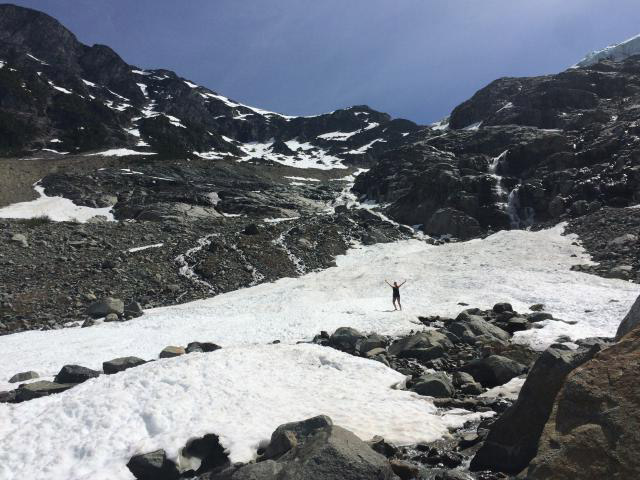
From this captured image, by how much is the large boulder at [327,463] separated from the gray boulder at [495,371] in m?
6.74

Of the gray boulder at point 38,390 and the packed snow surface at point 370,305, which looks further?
the packed snow surface at point 370,305

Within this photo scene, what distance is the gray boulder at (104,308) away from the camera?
25438 millimetres

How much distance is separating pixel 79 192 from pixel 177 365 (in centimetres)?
5661

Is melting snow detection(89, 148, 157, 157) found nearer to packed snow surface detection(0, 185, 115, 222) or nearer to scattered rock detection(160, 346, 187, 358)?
packed snow surface detection(0, 185, 115, 222)

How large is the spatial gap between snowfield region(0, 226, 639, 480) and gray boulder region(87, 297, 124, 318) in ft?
5.64

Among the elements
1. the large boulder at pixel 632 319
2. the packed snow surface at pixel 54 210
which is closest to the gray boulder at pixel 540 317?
the large boulder at pixel 632 319

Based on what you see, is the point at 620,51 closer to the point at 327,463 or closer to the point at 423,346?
the point at 423,346

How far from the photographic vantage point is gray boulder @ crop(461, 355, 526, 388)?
13.0m

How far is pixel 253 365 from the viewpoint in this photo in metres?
14.4

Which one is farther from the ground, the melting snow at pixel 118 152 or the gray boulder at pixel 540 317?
the melting snow at pixel 118 152

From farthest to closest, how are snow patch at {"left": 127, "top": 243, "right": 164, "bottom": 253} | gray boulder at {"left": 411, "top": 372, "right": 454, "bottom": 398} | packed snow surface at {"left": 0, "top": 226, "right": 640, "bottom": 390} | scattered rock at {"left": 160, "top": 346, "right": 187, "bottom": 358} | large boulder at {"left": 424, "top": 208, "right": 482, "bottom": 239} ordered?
large boulder at {"left": 424, "top": 208, "right": 482, "bottom": 239} < snow patch at {"left": 127, "top": 243, "right": 164, "bottom": 253} < packed snow surface at {"left": 0, "top": 226, "right": 640, "bottom": 390} < scattered rock at {"left": 160, "top": 346, "right": 187, "bottom": 358} < gray boulder at {"left": 411, "top": 372, "right": 454, "bottom": 398}

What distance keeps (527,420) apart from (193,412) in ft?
26.1

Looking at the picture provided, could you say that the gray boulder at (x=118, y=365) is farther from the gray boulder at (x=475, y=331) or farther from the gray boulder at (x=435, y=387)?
Result: the gray boulder at (x=475, y=331)

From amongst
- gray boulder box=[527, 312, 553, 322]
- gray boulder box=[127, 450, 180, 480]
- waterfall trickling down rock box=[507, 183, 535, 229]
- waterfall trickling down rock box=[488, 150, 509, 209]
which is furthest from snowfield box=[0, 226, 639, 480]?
waterfall trickling down rock box=[488, 150, 509, 209]
